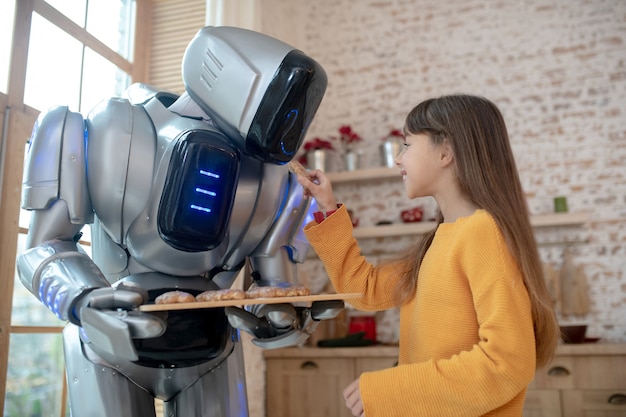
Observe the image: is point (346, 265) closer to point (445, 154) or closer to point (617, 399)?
point (445, 154)

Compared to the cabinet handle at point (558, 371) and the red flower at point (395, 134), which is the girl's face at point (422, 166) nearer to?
the cabinet handle at point (558, 371)

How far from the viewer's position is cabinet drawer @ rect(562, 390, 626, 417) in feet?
10.1

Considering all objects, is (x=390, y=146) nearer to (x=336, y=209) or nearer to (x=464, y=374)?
(x=336, y=209)

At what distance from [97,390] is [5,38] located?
68.8 inches

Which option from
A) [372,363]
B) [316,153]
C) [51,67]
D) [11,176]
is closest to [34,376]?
[11,176]

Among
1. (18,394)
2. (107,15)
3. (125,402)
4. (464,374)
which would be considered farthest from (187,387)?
(107,15)

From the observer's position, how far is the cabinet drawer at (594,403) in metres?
3.07

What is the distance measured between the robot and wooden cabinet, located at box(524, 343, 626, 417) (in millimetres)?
2359

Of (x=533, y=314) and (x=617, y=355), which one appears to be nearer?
(x=533, y=314)

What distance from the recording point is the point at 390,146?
4.15m

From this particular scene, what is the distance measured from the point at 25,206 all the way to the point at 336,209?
0.75m

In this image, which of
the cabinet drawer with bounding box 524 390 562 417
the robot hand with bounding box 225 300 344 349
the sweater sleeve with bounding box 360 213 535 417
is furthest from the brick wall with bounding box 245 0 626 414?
the sweater sleeve with bounding box 360 213 535 417

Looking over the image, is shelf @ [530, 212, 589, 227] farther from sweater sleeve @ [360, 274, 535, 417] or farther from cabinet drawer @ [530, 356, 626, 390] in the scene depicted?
sweater sleeve @ [360, 274, 535, 417]

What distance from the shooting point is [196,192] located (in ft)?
4.33
